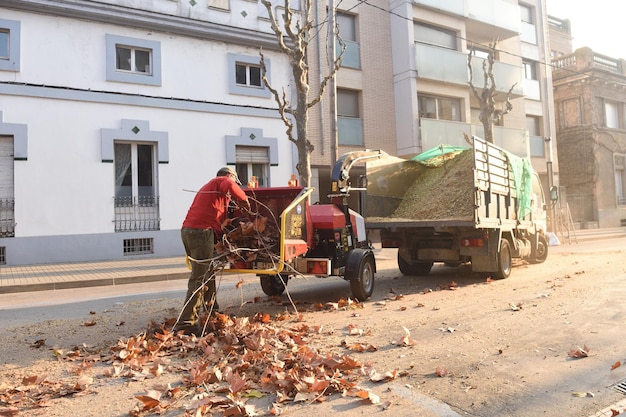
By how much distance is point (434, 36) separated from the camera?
70.6 feet

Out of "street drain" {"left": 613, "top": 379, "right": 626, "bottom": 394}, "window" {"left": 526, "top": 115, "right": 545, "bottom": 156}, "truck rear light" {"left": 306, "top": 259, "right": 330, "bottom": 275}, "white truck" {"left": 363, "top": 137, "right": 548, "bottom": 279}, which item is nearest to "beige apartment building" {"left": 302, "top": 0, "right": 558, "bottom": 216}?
"window" {"left": 526, "top": 115, "right": 545, "bottom": 156}

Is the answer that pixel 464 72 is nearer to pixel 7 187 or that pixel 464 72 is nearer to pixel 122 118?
pixel 122 118

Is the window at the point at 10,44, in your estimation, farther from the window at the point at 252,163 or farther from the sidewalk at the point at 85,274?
the window at the point at 252,163

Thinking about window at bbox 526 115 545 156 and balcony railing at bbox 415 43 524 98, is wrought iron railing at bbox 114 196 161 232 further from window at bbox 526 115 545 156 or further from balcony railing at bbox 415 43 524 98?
window at bbox 526 115 545 156

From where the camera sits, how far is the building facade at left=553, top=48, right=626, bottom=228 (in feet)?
95.0

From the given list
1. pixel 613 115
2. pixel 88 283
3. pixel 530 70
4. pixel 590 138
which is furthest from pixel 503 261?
pixel 613 115

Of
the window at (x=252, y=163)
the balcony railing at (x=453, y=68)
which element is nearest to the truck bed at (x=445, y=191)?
the window at (x=252, y=163)

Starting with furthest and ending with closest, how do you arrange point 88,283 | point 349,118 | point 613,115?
point 613,115, point 349,118, point 88,283

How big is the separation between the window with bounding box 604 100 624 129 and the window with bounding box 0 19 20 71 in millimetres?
31076

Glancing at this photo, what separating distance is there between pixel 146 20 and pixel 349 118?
8.09 m

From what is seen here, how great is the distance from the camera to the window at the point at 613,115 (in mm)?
30250

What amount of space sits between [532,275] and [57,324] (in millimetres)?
8551

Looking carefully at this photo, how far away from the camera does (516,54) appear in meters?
25.8

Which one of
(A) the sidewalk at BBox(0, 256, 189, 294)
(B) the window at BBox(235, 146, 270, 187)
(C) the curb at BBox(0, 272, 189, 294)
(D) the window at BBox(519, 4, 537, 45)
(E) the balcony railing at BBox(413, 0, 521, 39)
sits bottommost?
(C) the curb at BBox(0, 272, 189, 294)
